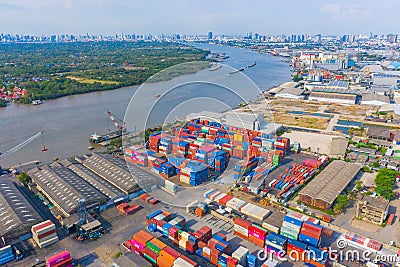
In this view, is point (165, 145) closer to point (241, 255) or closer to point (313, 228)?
point (241, 255)

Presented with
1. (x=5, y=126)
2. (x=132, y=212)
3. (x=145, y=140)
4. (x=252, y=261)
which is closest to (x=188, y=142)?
(x=145, y=140)

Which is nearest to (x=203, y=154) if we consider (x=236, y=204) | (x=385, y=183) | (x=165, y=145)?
(x=165, y=145)

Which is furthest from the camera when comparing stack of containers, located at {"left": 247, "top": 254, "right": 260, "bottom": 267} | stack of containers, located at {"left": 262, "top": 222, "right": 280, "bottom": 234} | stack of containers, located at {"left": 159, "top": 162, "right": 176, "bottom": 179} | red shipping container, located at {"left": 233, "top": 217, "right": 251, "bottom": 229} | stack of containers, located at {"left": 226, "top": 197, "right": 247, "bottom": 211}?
stack of containers, located at {"left": 159, "top": 162, "right": 176, "bottom": 179}

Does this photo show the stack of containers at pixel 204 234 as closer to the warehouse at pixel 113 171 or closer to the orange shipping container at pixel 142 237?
the orange shipping container at pixel 142 237

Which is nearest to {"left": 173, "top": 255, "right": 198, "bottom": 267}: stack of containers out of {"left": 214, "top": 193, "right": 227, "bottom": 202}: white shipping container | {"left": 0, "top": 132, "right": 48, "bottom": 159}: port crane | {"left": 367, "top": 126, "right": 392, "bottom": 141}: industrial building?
{"left": 214, "top": 193, "right": 227, "bottom": 202}: white shipping container

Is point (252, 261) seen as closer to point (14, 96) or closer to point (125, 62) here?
point (14, 96)

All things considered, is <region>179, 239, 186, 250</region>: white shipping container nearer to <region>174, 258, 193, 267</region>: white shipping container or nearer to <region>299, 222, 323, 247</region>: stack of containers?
<region>174, 258, 193, 267</region>: white shipping container
